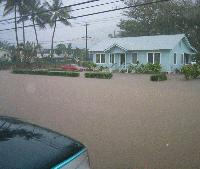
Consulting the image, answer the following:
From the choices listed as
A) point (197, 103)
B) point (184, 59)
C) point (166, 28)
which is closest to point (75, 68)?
point (184, 59)

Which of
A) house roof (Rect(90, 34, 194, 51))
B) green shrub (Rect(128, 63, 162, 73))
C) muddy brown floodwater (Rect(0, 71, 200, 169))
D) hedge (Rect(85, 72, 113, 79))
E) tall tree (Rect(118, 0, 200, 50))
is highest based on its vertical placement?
tall tree (Rect(118, 0, 200, 50))

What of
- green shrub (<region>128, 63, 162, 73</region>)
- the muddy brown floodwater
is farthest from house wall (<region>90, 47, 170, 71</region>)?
the muddy brown floodwater

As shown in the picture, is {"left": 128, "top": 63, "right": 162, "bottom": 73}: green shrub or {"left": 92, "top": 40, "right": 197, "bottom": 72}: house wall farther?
{"left": 92, "top": 40, "right": 197, "bottom": 72}: house wall

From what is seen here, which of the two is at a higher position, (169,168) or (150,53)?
(150,53)

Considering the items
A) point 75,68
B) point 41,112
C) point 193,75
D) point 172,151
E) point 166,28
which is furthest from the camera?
point 166,28

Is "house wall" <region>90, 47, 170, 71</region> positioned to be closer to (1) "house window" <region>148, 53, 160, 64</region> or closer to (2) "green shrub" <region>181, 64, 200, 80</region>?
(1) "house window" <region>148, 53, 160, 64</region>

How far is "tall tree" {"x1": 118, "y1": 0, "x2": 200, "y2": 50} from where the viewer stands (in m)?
49.8

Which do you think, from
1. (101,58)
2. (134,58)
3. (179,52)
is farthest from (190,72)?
(101,58)

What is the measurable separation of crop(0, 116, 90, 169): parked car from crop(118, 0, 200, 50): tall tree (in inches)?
1903

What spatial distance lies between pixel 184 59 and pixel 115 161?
36.3 metres

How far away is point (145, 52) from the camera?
36969mm

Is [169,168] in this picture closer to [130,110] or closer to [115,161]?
[115,161]

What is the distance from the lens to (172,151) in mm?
6961

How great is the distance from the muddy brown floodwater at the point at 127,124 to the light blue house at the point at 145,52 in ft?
67.4
